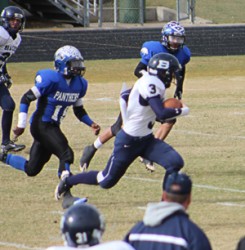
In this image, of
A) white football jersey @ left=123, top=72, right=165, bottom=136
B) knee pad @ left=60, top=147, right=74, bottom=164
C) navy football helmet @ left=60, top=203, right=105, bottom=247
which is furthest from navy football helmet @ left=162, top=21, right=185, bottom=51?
navy football helmet @ left=60, top=203, right=105, bottom=247

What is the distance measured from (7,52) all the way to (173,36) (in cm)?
244

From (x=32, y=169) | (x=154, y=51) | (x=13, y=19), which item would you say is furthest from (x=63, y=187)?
(x=13, y=19)

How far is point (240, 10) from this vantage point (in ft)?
97.3

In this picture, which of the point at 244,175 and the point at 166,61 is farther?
the point at 244,175

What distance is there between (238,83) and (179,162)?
11.7m

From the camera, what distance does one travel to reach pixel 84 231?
15.7 ft

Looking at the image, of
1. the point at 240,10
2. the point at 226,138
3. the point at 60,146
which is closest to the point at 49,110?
the point at 60,146

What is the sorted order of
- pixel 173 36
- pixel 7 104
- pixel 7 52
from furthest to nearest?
pixel 7 52, pixel 7 104, pixel 173 36

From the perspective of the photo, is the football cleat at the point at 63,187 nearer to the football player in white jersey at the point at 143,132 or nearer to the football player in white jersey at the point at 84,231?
the football player in white jersey at the point at 143,132

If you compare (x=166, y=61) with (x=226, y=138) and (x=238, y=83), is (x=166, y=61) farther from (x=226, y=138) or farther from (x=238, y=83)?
(x=238, y=83)

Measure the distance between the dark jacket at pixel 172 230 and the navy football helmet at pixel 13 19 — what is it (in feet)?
25.3

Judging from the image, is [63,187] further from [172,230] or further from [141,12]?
[141,12]

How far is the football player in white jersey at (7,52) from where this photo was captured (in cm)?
1251

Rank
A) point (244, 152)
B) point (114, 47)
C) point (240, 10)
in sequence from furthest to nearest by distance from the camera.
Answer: point (240, 10)
point (114, 47)
point (244, 152)
